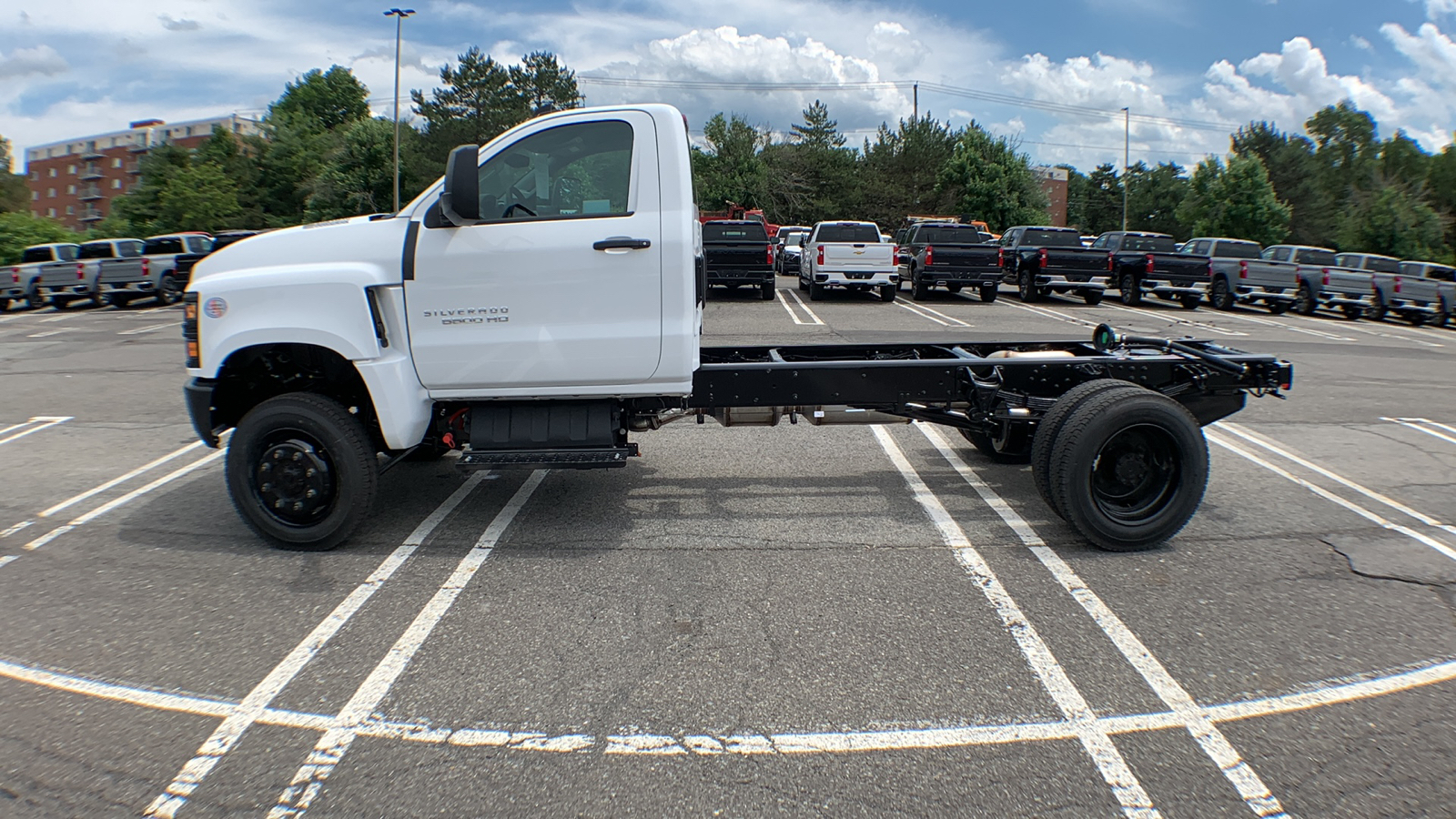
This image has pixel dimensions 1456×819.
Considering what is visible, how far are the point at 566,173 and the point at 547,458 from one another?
150 cm

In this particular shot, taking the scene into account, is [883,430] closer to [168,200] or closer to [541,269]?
[541,269]

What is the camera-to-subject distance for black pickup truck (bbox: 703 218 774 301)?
22766 millimetres

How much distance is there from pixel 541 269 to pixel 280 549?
2153 millimetres

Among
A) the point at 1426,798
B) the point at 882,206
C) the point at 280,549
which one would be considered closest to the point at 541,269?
the point at 280,549

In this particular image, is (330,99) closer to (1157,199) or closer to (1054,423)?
(1157,199)

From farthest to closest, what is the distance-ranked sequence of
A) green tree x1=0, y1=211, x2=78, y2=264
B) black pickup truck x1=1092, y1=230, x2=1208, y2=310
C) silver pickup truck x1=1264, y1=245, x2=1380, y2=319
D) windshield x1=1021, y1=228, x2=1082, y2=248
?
green tree x1=0, y1=211, x2=78, y2=264 → windshield x1=1021, y1=228, x2=1082, y2=248 → silver pickup truck x1=1264, y1=245, x2=1380, y2=319 → black pickup truck x1=1092, y1=230, x2=1208, y2=310

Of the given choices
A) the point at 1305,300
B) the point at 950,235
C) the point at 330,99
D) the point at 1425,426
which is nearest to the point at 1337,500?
the point at 1425,426

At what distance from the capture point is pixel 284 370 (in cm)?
567

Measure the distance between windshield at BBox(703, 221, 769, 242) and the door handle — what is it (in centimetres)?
1844

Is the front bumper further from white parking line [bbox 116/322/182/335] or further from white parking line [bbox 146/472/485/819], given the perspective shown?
white parking line [bbox 116/322/182/335]

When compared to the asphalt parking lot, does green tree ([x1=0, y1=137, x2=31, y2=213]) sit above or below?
above

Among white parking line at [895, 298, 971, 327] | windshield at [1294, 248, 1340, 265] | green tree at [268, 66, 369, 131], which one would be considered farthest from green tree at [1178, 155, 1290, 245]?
green tree at [268, 66, 369, 131]

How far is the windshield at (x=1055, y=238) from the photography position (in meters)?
25.6

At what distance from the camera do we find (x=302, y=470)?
205 inches
